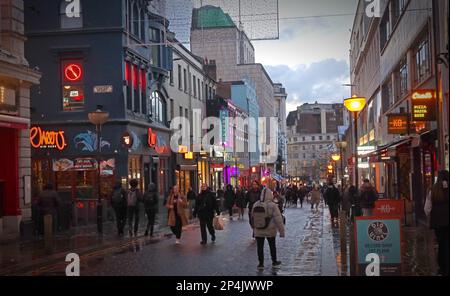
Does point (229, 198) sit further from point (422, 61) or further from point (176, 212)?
point (176, 212)

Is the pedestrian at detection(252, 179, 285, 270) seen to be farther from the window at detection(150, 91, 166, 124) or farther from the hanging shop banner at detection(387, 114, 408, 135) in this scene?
the window at detection(150, 91, 166, 124)

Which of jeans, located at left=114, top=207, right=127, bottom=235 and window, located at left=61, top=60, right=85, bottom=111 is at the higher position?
window, located at left=61, top=60, right=85, bottom=111

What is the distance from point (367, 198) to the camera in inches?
878

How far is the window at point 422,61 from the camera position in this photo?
22797mm

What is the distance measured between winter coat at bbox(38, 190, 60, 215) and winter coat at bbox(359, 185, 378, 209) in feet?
32.8

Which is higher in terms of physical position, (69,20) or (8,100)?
(69,20)

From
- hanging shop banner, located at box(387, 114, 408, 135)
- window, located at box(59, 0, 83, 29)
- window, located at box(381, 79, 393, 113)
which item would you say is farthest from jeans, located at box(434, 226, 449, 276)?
window, located at box(59, 0, 83, 29)

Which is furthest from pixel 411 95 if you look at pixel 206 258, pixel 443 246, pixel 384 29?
pixel 384 29

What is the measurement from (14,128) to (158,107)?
19.9 metres

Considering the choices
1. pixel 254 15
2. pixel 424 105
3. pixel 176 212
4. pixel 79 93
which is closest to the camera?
pixel 254 15

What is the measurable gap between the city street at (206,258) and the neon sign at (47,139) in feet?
46.4

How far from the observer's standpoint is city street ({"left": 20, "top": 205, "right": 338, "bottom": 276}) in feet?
44.3
